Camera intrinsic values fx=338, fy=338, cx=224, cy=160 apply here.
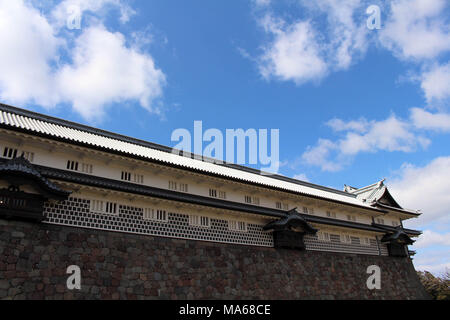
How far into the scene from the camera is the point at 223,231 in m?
21.5

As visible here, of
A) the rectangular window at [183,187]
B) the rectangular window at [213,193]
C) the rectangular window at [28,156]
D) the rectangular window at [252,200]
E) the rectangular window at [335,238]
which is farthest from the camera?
the rectangular window at [335,238]

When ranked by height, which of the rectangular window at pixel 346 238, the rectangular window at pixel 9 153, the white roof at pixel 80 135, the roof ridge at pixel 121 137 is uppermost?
the roof ridge at pixel 121 137

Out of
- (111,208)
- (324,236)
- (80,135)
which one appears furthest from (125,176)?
(324,236)

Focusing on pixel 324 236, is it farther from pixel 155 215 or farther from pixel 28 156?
pixel 28 156

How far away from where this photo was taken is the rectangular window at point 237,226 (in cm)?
2196

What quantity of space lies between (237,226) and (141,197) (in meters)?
6.98

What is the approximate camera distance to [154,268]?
1767cm

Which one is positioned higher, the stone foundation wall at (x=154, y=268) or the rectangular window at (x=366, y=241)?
the rectangular window at (x=366, y=241)

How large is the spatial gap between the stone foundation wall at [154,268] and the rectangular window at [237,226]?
1184 millimetres

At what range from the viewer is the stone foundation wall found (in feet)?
47.5

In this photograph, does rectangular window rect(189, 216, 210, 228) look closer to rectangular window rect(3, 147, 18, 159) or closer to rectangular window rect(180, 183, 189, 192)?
rectangular window rect(180, 183, 189, 192)

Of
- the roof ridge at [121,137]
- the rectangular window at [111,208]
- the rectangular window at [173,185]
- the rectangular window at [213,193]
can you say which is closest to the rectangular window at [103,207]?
the rectangular window at [111,208]

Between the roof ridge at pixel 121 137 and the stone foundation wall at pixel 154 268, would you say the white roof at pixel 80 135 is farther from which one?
the stone foundation wall at pixel 154 268

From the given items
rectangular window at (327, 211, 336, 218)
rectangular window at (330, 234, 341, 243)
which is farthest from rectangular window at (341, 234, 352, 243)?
rectangular window at (327, 211, 336, 218)
